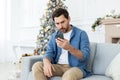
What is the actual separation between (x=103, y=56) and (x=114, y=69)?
0.32 m

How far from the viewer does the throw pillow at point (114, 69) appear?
2.19 meters

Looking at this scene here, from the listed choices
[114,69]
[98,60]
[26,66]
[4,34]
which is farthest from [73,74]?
[4,34]

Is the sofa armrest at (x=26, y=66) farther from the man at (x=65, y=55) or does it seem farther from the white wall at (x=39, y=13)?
the white wall at (x=39, y=13)

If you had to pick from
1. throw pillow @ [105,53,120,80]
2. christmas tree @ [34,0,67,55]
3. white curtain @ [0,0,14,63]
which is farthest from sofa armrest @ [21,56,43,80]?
white curtain @ [0,0,14,63]

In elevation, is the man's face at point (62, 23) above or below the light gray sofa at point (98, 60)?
above

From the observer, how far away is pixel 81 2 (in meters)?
4.85

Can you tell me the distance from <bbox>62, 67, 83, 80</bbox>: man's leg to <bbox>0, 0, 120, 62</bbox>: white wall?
7.39ft

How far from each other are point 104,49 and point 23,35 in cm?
397

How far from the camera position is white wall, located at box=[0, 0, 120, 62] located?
453 cm

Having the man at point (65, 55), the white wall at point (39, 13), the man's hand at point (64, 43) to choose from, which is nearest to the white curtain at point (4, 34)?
the white wall at point (39, 13)

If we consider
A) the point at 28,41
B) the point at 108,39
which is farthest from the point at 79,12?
the point at 28,41

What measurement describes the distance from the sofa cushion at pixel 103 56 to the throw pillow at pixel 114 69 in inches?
5.3

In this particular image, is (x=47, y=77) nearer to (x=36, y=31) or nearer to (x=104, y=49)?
(x=104, y=49)

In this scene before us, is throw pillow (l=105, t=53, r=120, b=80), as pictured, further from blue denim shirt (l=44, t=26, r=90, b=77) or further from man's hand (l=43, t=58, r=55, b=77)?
man's hand (l=43, t=58, r=55, b=77)
